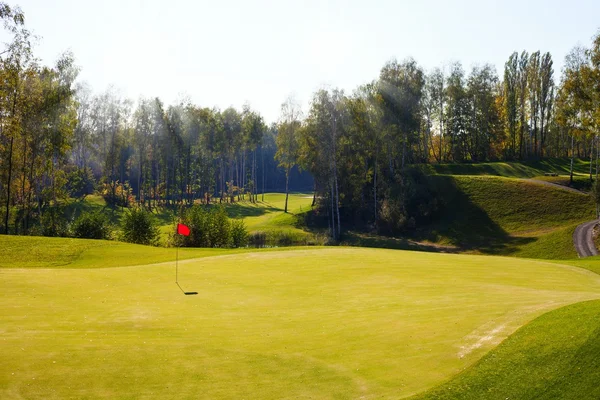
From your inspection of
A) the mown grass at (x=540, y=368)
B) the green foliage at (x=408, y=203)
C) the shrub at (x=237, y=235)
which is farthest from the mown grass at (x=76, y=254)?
the green foliage at (x=408, y=203)

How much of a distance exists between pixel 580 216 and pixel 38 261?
2500 inches

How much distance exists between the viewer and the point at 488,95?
9800 centimetres

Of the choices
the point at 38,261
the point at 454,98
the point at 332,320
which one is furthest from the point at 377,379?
the point at 454,98

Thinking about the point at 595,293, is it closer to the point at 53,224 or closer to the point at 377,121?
the point at 53,224

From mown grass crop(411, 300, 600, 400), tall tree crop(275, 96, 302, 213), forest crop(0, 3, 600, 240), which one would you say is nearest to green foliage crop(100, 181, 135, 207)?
forest crop(0, 3, 600, 240)

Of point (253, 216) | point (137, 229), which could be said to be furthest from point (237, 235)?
point (253, 216)

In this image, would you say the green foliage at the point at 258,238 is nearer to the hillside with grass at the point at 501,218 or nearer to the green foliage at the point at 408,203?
the hillside with grass at the point at 501,218

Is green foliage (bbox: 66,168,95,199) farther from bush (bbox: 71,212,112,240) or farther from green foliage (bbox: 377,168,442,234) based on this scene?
green foliage (bbox: 377,168,442,234)

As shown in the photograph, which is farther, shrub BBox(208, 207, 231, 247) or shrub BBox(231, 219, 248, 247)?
shrub BBox(231, 219, 248, 247)

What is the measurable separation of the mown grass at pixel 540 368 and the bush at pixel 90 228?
4667cm

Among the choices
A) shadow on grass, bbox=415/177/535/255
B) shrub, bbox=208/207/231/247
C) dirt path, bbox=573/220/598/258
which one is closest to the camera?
dirt path, bbox=573/220/598/258

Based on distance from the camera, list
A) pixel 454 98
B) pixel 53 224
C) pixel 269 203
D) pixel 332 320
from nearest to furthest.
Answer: pixel 332 320, pixel 53 224, pixel 454 98, pixel 269 203

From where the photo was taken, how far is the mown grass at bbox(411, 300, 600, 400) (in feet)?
37.8

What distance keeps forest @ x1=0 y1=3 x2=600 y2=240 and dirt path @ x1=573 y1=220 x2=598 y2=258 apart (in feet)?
38.0
